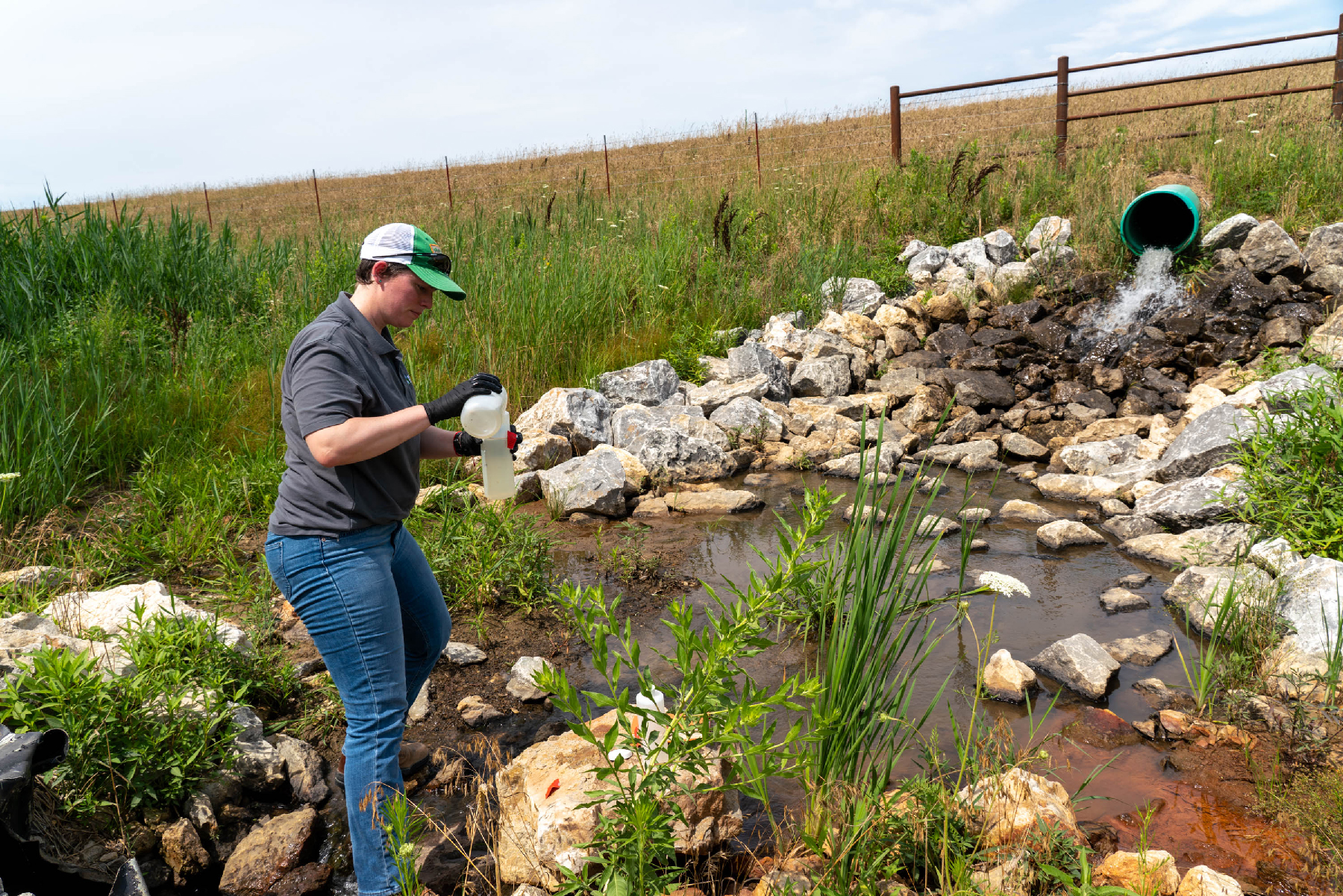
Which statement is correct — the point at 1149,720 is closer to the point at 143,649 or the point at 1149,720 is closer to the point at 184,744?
the point at 184,744

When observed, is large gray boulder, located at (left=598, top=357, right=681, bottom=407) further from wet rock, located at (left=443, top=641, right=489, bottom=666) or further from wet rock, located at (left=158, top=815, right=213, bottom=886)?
wet rock, located at (left=158, top=815, right=213, bottom=886)

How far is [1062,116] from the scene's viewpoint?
1234 centimetres

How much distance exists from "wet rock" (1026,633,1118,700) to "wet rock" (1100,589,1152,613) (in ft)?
2.13

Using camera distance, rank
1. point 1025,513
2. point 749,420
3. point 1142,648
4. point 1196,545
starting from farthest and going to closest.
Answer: point 749,420 < point 1025,513 < point 1196,545 < point 1142,648

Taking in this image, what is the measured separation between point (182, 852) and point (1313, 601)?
4794 mm

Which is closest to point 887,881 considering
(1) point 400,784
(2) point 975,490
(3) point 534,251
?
(1) point 400,784

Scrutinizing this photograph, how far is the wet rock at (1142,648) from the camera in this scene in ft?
13.4

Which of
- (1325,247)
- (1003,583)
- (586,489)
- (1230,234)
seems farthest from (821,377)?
(1003,583)

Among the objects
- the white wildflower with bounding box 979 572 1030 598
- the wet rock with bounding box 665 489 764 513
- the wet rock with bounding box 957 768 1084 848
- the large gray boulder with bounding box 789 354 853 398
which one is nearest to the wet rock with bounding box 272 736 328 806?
the wet rock with bounding box 957 768 1084 848

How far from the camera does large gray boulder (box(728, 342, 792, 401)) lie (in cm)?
831

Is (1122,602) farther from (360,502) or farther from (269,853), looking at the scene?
(269,853)

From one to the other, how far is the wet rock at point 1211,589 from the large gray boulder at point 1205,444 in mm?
1446

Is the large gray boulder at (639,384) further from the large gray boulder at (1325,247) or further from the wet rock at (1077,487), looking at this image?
the large gray boulder at (1325,247)

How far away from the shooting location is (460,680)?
13.2 ft
